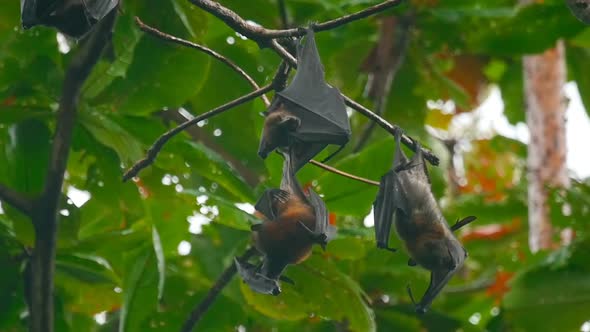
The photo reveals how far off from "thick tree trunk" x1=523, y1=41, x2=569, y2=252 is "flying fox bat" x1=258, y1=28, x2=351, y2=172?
4.36m

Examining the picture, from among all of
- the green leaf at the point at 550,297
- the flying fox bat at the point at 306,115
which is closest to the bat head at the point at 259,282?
the flying fox bat at the point at 306,115

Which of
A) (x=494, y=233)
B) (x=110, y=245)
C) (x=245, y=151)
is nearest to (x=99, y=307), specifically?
(x=110, y=245)

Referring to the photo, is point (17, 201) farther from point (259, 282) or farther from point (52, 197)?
point (259, 282)

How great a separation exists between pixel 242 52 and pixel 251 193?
131 centimetres

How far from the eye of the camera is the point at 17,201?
16.0ft

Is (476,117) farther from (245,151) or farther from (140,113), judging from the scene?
(140,113)

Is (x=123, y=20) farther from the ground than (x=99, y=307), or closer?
farther from the ground

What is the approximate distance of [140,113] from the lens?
5383mm

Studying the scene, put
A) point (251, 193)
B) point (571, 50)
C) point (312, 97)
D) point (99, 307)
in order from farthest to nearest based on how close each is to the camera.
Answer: point (571, 50) → point (99, 307) → point (251, 193) → point (312, 97)

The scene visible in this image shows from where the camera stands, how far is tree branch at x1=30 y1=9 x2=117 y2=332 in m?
4.79

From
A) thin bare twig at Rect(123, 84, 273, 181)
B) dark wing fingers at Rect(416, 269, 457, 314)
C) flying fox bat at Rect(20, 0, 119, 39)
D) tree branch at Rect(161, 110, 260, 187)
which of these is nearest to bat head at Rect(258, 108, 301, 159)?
thin bare twig at Rect(123, 84, 273, 181)

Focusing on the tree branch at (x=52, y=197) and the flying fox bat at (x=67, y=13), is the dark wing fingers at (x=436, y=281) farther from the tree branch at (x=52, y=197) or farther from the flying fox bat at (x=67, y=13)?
the tree branch at (x=52, y=197)

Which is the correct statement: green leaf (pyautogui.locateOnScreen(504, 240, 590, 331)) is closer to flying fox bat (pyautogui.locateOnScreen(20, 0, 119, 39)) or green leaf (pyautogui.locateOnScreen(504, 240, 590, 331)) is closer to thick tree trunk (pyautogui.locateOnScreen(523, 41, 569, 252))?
thick tree trunk (pyautogui.locateOnScreen(523, 41, 569, 252))

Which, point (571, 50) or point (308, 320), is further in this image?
point (571, 50)
